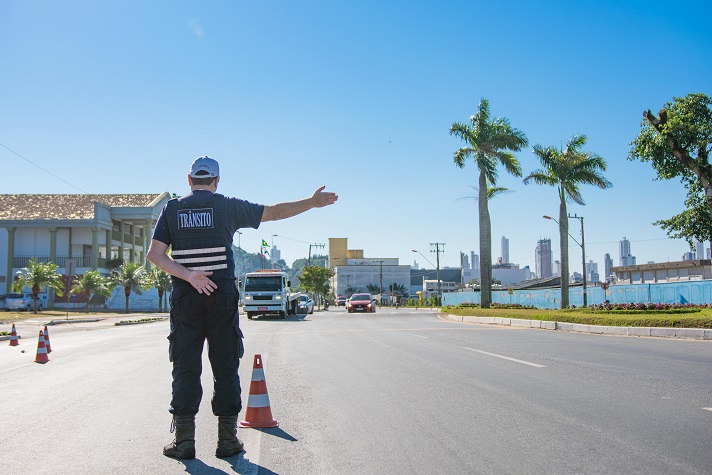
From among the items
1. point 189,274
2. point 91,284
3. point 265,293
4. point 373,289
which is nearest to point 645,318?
point 189,274

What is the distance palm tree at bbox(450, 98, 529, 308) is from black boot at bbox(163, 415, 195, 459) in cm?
2831

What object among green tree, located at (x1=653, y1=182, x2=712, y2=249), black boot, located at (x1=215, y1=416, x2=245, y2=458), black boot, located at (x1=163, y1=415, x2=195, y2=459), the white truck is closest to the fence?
green tree, located at (x1=653, y1=182, x2=712, y2=249)

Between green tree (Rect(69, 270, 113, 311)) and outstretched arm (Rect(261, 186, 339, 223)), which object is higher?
outstretched arm (Rect(261, 186, 339, 223))

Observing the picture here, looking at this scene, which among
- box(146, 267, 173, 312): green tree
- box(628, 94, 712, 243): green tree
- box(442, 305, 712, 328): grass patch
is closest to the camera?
box(442, 305, 712, 328): grass patch

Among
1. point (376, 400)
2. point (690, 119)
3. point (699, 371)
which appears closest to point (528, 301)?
point (690, 119)

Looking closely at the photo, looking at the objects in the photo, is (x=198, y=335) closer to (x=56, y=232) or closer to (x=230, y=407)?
(x=230, y=407)

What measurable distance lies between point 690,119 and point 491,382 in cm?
1932

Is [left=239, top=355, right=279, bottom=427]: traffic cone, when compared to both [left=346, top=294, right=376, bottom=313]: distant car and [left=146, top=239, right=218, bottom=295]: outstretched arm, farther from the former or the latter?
[left=346, top=294, right=376, bottom=313]: distant car

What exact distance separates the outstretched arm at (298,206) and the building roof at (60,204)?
178ft

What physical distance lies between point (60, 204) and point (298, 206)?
196 feet

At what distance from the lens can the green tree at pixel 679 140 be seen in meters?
21.2

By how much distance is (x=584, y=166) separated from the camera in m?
31.8

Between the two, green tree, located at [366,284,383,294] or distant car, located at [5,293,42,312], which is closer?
distant car, located at [5,293,42,312]

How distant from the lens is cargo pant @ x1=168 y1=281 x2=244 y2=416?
430 cm
